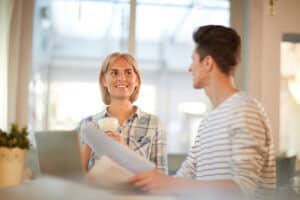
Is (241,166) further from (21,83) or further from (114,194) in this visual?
(21,83)

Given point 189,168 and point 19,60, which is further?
point 19,60

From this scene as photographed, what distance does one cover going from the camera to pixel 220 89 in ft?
4.42

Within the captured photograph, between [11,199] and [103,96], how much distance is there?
1121mm

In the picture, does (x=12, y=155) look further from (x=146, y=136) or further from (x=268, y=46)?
(x=268, y=46)

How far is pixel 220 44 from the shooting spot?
134cm

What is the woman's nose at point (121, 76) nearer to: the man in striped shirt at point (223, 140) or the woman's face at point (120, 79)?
the woman's face at point (120, 79)

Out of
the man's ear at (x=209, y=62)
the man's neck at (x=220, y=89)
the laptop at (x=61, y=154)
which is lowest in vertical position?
the laptop at (x=61, y=154)

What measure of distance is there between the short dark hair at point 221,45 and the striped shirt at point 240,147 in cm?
11

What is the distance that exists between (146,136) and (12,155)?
2.20ft

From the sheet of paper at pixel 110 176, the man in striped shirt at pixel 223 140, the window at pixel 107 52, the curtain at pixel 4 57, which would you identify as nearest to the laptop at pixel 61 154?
the sheet of paper at pixel 110 176

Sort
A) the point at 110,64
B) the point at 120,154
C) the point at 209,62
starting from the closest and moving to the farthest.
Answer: the point at 120,154, the point at 209,62, the point at 110,64

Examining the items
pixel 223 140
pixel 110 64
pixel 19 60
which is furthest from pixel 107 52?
pixel 223 140

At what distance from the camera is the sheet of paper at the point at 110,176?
1.00m

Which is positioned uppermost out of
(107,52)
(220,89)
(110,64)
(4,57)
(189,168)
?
(107,52)
